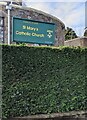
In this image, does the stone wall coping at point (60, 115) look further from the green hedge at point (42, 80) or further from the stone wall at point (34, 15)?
the stone wall at point (34, 15)

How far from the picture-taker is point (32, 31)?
9430 mm

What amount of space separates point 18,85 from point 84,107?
6.77 feet

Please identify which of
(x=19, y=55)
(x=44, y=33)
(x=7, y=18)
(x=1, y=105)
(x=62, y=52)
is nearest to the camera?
(x=1, y=105)

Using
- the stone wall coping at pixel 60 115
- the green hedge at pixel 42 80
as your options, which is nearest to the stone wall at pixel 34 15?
the green hedge at pixel 42 80

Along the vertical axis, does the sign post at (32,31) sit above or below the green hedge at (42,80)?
above

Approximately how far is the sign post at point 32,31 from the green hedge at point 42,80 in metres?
2.34

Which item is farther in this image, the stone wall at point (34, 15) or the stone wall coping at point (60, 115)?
the stone wall at point (34, 15)

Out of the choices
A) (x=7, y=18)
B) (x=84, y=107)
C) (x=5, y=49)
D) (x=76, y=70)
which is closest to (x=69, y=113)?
(x=84, y=107)

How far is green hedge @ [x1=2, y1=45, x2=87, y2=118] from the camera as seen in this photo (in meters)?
6.48

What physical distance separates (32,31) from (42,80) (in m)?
3.03

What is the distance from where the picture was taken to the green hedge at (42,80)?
21.3 feet

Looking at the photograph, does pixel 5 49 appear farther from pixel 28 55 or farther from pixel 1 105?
pixel 1 105

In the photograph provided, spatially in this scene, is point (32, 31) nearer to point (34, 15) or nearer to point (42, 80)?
point (34, 15)

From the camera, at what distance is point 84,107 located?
7316 mm
